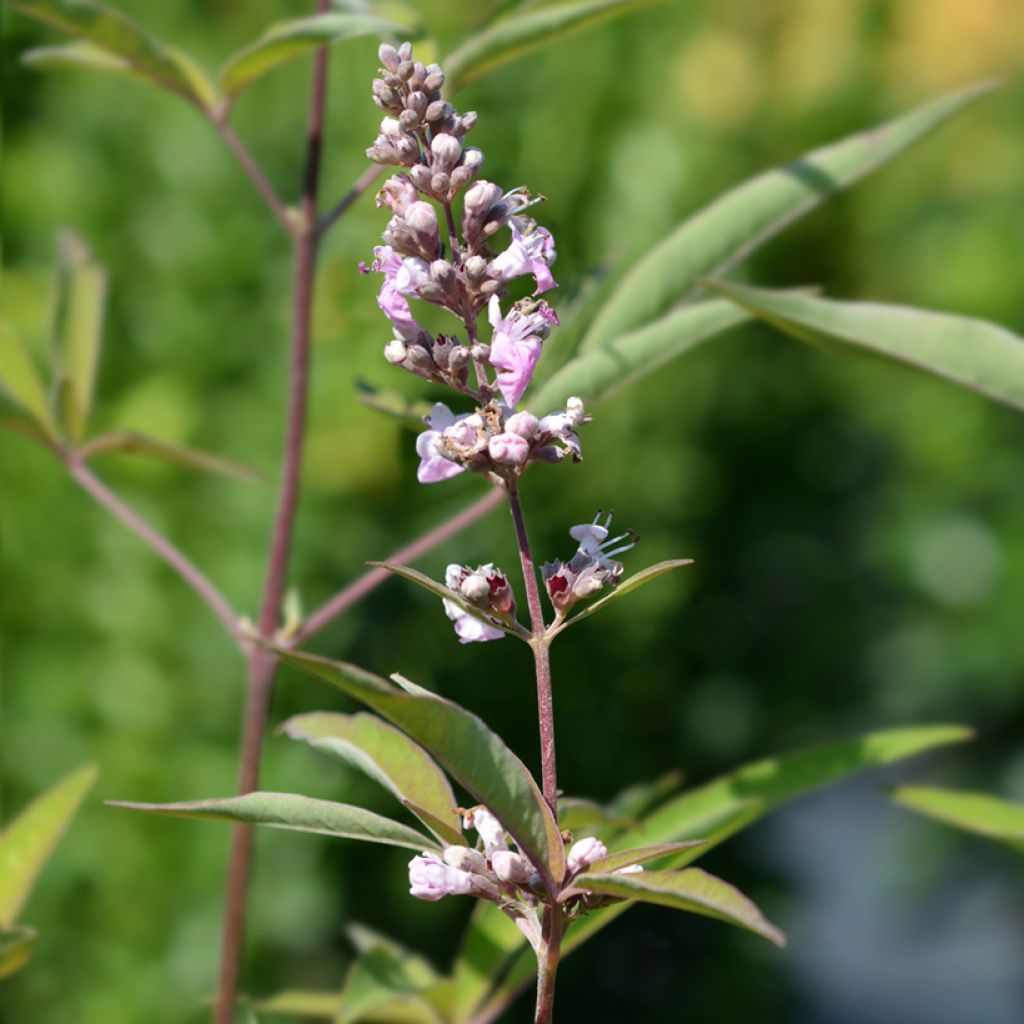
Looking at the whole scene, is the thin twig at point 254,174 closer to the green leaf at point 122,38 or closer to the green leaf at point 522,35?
the green leaf at point 122,38

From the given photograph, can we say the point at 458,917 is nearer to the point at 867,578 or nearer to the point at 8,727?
the point at 8,727

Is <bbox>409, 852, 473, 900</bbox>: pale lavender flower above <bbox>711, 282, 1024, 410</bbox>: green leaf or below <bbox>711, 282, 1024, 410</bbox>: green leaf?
below

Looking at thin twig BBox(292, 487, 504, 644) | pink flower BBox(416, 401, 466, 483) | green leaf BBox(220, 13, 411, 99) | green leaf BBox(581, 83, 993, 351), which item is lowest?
pink flower BBox(416, 401, 466, 483)

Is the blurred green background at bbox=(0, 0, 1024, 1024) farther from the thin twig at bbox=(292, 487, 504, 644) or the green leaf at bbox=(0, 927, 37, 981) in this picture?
the green leaf at bbox=(0, 927, 37, 981)

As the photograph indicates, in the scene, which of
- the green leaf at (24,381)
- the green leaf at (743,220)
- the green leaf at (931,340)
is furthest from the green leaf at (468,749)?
the green leaf at (24,381)

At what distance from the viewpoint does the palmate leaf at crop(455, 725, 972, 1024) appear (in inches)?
31.7

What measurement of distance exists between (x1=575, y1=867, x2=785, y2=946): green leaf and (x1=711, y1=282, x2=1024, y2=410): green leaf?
1.03 ft

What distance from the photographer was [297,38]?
2.45ft

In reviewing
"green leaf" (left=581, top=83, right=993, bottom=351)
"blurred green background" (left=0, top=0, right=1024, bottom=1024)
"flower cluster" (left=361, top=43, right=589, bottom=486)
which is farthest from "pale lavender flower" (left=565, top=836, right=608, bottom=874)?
"blurred green background" (left=0, top=0, right=1024, bottom=1024)

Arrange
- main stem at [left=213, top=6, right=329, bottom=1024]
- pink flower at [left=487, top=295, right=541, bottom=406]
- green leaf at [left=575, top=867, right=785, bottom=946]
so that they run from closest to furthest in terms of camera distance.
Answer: green leaf at [left=575, top=867, right=785, bottom=946] < pink flower at [left=487, top=295, right=541, bottom=406] < main stem at [left=213, top=6, right=329, bottom=1024]

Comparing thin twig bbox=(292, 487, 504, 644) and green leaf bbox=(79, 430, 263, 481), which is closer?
thin twig bbox=(292, 487, 504, 644)

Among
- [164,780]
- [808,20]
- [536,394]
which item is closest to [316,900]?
[164,780]

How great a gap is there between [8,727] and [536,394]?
1142 millimetres

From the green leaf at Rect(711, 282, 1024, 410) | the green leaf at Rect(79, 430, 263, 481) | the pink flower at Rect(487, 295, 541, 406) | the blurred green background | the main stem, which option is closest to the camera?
the pink flower at Rect(487, 295, 541, 406)
